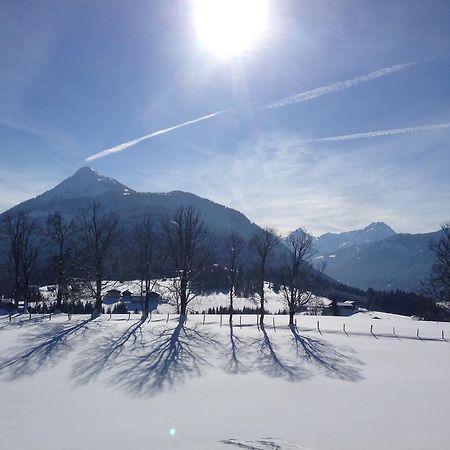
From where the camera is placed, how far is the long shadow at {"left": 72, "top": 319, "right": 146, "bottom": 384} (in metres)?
19.9

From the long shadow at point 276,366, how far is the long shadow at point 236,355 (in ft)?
3.32

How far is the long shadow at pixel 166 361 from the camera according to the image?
18922mm

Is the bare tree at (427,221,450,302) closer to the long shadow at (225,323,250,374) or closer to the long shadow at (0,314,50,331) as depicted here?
the long shadow at (225,323,250,374)

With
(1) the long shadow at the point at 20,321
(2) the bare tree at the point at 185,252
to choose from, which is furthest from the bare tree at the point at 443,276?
(1) the long shadow at the point at 20,321

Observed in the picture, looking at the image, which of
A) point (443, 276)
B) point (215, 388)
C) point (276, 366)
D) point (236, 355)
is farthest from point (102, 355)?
point (443, 276)

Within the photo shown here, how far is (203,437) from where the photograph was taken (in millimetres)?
11680

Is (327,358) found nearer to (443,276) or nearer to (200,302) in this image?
(443,276)

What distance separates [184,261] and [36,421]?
87.8ft

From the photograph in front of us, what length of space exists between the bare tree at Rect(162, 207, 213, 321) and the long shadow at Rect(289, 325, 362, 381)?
12.9 meters

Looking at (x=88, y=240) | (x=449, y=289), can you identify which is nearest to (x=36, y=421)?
(x=88, y=240)

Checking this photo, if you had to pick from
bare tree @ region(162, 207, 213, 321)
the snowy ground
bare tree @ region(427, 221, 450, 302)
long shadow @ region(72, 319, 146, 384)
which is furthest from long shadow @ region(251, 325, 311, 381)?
the snowy ground

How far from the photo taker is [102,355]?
23547 millimetres

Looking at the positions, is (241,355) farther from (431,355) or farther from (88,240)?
(88,240)

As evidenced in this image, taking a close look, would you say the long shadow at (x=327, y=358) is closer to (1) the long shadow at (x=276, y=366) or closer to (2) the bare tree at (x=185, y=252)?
(1) the long shadow at (x=276, y=366)
